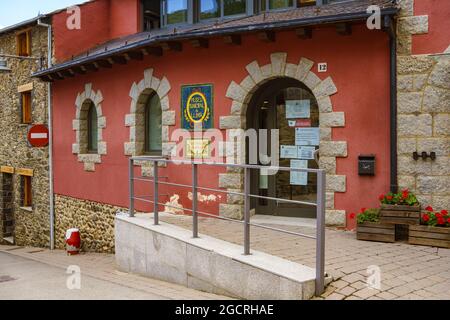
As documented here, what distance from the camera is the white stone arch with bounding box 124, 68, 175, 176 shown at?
29.2 ft

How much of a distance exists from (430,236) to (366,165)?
1391 millimetres

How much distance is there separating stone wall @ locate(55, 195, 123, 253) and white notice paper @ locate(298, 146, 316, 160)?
438cm

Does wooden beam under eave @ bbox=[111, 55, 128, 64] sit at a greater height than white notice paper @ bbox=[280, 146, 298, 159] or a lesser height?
greater

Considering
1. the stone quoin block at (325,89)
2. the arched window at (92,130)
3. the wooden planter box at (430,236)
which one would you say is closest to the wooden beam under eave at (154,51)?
the arched window at (92,130)

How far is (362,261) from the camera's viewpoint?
16.6 feet

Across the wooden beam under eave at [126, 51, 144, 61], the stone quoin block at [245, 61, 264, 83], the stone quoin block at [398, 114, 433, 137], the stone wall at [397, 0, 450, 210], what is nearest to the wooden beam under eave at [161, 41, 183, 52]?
the wooden beam under eave at [126, 51, 144, 61]

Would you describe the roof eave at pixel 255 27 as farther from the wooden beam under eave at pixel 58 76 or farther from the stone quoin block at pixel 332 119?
the wooden beam under eave at pixel 58 76

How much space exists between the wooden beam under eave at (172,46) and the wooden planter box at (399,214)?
15.3ft

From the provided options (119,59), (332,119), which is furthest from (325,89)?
(119,59)

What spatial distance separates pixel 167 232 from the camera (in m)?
6.14

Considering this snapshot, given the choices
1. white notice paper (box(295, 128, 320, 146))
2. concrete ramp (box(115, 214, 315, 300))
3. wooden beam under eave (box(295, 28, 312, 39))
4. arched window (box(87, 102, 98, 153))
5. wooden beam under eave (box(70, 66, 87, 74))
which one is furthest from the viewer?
arched window (box(87, 102, 98, 153))

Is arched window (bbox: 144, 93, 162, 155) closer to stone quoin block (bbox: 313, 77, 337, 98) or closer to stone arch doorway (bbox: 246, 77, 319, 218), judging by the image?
stone arch doorway (bbox: 246, 77, 319, 218)
